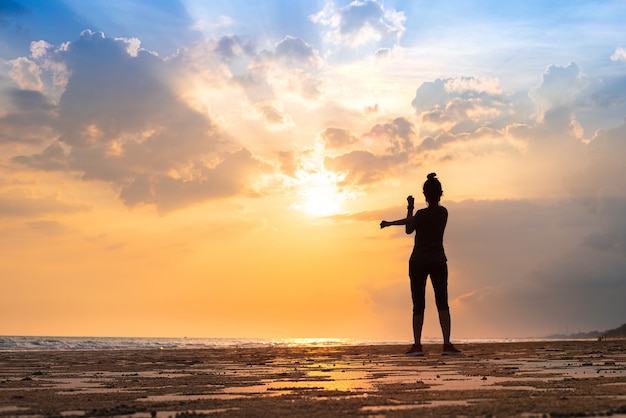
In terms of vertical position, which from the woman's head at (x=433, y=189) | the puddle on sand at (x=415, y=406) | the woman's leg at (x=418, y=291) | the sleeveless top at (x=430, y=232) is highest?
the woman's head at (x=433, y=189)

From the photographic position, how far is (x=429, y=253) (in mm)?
14125

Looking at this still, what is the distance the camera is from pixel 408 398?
6.83 meters

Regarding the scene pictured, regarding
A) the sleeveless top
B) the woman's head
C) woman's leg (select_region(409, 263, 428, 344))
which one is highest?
the woman's head

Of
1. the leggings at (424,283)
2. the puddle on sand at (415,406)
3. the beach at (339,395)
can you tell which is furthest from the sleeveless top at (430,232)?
the puddle on sand at (415,406)

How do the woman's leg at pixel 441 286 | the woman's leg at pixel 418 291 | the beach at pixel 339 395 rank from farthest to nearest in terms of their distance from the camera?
the woman's leg at pixel 418 291, the woman's leg at pixel 441 286, the beach at pixel 339 395

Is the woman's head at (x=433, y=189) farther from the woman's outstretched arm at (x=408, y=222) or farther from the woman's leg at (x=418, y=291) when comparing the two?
the woman's leg at (x=418, y=291)

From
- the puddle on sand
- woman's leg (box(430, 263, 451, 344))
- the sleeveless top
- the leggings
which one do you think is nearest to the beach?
the puddle on sand

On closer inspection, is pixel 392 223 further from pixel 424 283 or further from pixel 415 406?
pixel 415 406

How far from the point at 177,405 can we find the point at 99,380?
15.1 feet

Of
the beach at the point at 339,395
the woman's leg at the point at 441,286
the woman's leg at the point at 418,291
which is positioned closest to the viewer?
the beach at the point at 339,395

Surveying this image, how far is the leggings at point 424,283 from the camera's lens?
14.0 m

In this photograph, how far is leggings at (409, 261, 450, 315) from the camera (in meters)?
14.0

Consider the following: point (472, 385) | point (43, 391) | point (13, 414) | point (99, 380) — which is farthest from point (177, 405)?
point (99, 380)

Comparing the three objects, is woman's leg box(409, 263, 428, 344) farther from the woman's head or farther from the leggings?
the woman's head
